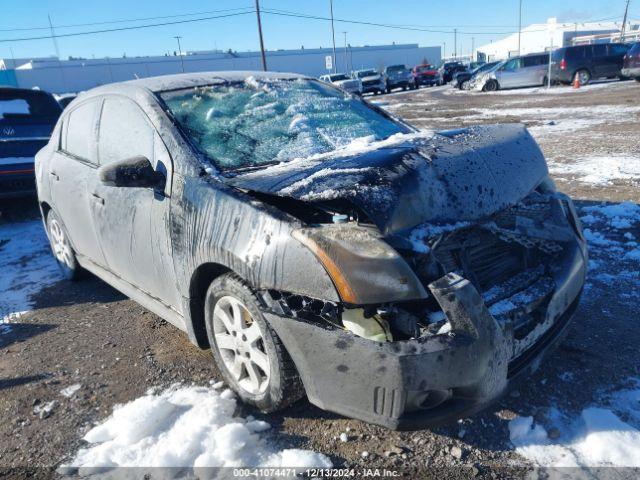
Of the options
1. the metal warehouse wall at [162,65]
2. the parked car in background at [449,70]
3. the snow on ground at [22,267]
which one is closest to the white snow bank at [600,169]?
the snow on ground at [22,267]

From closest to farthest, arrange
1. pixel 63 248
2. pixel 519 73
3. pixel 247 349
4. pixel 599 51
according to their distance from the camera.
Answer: pixel 247 349
pixel 63 248
pixel 599 51
pixel 519 73

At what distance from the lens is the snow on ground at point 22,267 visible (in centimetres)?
426

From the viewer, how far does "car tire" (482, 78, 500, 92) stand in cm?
2430

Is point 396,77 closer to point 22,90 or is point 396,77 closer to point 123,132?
point 22,90

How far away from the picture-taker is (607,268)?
12.5 feet

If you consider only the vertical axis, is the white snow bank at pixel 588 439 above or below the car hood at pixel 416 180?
below

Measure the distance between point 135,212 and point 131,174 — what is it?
0.41m

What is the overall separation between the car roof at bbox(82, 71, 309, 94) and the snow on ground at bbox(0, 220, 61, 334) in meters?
1.97

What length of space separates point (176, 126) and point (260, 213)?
1.00 meters

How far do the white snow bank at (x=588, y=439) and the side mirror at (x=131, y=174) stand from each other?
2.20 meters

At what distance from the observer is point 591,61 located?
2191 cm

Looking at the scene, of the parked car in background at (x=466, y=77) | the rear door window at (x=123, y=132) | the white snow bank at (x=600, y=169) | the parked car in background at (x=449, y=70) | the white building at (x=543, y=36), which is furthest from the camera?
the white building at (x=543, y=36)

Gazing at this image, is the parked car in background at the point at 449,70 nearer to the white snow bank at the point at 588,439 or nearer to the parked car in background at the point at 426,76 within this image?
the parked car in background at the point at 426,76

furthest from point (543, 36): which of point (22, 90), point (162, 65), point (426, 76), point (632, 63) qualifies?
point (22, 90)
